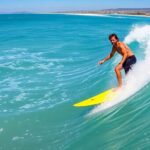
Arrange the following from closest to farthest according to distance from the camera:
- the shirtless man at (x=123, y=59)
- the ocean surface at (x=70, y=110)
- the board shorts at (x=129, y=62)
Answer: the ocean surface at (x=70, y=110) → the shirtless man at (x=123, y=59) → the board shorts at (x=129, y=62)

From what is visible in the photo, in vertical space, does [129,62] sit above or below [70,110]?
above

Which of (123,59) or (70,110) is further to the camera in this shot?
(70,110)

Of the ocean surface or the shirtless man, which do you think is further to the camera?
the shirtless man

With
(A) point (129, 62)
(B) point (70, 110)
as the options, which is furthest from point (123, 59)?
(B) point (70, 110)

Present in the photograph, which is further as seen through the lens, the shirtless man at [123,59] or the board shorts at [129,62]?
the board shorts at [129,62]

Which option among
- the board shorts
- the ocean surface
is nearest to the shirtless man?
the board shorts

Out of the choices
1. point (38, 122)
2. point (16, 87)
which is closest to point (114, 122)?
point (38, 122)

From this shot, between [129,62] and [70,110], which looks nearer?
[129,62]

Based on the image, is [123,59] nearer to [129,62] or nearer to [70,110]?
[129,62]

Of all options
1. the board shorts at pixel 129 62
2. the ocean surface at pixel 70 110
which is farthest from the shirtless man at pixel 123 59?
the ocean surface at pixel 70 110

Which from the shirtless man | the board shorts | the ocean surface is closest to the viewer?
the ocean surface

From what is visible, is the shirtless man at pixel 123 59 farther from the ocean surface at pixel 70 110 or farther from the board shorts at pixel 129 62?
the ocean surface at pixel 70 110

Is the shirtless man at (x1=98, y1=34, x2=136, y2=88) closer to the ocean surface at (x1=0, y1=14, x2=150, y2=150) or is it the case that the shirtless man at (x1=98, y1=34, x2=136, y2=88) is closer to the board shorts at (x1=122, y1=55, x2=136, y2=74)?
the board shorts at (x1=122, y1=55, x2=136, y2=74)

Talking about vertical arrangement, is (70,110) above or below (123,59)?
below
